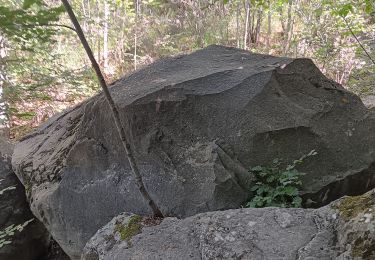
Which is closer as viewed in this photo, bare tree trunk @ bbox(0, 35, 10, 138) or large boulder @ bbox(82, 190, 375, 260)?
large boulder @ bbox(82, 190, 375, 260)

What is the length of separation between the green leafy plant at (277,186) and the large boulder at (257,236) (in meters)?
0.67

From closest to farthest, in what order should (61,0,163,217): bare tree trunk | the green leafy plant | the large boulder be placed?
the large boulder, (61,0,163,217): bare tree trunk, the green leafy plant

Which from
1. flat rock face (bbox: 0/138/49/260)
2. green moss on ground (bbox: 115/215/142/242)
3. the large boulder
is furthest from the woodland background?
the large boulder

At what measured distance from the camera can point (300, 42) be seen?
29.8 feet

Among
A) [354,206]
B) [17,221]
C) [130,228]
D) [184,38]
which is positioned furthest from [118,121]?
[184,38]

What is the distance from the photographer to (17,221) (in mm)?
4703

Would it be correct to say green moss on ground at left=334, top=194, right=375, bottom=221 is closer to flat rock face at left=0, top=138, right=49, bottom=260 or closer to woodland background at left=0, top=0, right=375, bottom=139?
→ flat rock face at left=0, top=138, right=49, bottom=260

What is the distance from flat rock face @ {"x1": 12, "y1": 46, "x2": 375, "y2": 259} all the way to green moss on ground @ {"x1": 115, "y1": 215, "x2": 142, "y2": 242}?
502 millimetres

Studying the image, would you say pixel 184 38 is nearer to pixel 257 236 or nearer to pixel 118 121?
pixel 118 121

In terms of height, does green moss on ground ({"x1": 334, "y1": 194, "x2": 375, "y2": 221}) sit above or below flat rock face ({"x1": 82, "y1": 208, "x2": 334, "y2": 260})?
above

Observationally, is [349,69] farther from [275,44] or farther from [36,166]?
[36,166]

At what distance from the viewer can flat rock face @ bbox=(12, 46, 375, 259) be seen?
319cm

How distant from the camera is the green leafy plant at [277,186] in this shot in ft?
9.55

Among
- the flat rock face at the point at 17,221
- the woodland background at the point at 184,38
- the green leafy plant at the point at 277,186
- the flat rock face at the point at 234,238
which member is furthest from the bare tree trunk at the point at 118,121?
the woodland background at the point at 184,38
